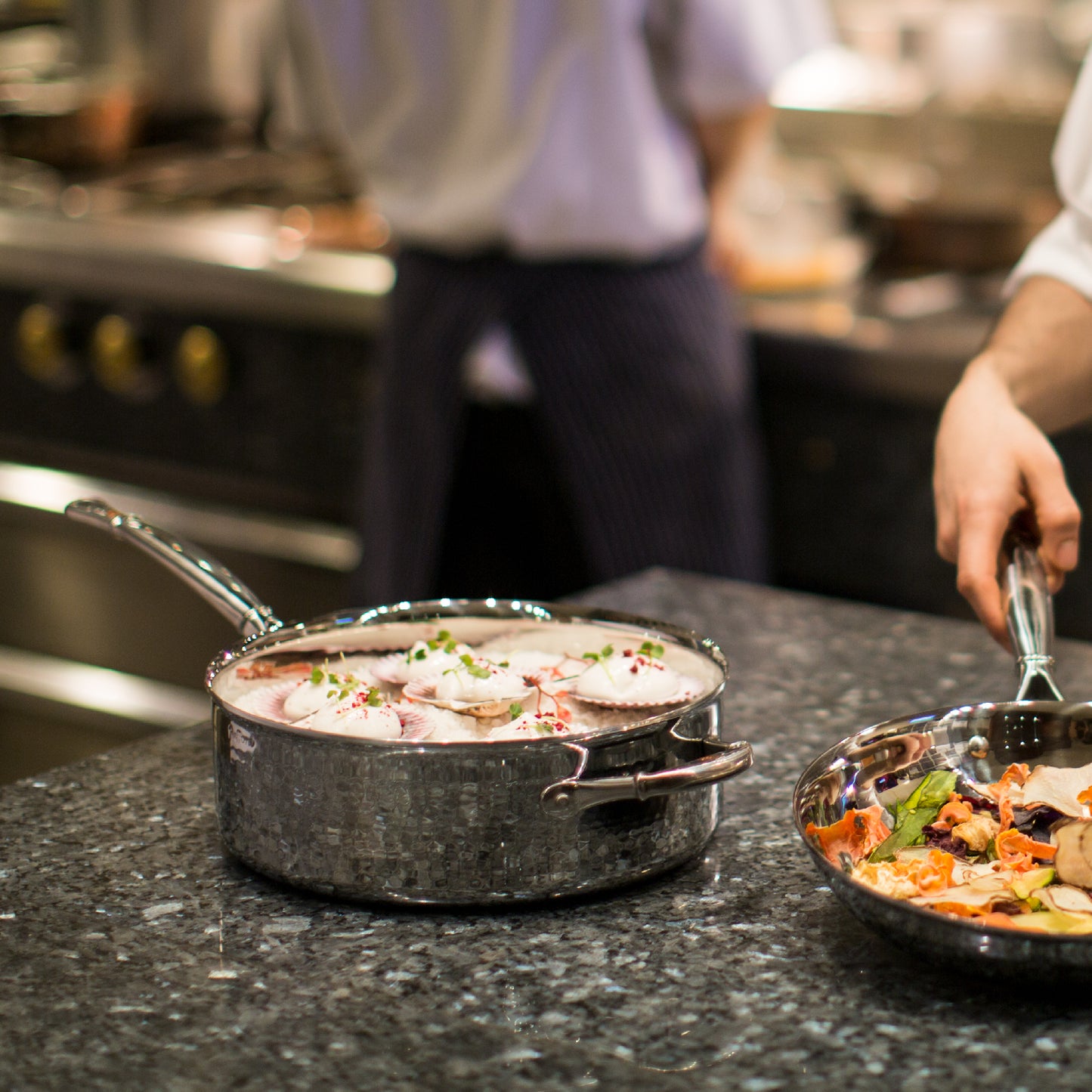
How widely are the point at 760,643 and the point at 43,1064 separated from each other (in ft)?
2.31

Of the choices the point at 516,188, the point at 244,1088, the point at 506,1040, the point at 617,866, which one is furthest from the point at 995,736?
the point at 516,188

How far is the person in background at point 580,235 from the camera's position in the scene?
2.10 metres

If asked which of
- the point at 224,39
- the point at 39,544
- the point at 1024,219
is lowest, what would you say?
the point at 39,544

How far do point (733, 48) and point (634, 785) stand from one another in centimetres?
149

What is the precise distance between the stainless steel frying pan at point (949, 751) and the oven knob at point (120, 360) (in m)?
2.00

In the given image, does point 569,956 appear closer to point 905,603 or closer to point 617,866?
point 617,866

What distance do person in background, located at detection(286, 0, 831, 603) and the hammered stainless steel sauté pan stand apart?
1329 millimetres

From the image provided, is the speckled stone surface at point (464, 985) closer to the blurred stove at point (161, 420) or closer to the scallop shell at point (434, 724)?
the scallop shell at point (434, 724)

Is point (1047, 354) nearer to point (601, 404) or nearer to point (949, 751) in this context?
point (949, 751)

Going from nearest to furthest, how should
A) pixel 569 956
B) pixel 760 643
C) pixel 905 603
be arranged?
1. pixel 569 956
2. pixel 760 643
3. pixel 905 603

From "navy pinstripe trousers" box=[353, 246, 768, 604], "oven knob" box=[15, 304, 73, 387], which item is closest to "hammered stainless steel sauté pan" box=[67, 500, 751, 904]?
"navy pinstripe trousers" box=[353, 246, 768, 604]

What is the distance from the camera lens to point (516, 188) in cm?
210

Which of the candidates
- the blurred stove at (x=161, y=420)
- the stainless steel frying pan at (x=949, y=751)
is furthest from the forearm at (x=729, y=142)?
the stainless steel frying pan at (x=949, y=751)

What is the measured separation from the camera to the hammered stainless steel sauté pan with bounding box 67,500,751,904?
0.79 meters
